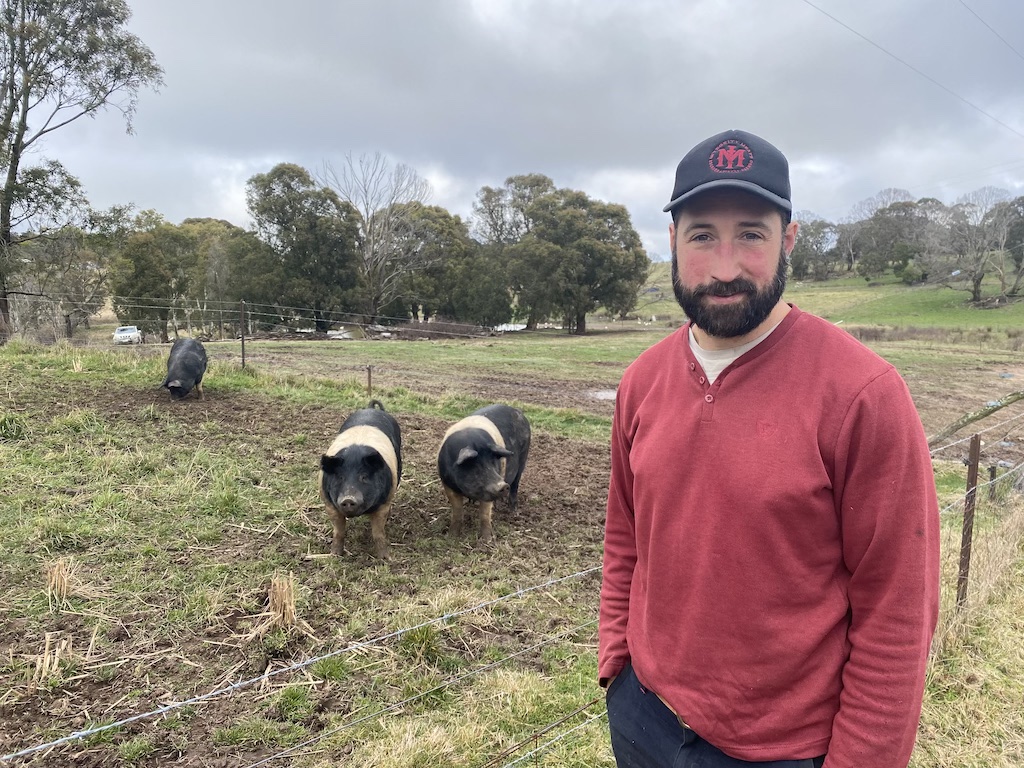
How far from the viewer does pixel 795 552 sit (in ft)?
4.44

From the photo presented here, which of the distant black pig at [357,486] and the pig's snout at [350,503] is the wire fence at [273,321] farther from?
the pig's snout at [350,503]

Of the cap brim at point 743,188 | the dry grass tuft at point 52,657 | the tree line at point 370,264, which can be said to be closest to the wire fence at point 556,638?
the dry grass tuft at point 52,657

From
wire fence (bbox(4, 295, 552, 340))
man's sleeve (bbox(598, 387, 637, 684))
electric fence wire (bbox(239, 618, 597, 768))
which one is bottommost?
electric fence wire (bbox(239, 618, 597, 768))

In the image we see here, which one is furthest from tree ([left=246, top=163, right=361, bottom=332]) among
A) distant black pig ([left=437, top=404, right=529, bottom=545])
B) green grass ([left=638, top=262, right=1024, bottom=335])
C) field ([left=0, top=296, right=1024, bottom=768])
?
distant black pig ([left=437, top=404, right=529, bottom=545])

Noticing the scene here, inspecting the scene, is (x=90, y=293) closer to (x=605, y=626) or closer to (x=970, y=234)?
(x=605, y=626)

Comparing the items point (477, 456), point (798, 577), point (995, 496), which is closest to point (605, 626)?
point (798, 577)

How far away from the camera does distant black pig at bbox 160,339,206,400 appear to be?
9539 mm

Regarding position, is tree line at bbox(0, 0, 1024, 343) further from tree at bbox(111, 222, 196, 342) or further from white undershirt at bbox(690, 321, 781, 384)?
white undershirt at bbox(690, 321, 781, 384)

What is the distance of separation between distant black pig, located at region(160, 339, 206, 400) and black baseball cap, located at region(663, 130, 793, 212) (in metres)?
9.87

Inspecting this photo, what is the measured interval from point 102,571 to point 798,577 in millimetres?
5040

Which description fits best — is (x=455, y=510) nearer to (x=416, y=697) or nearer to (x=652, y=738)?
(x=416, y=697)

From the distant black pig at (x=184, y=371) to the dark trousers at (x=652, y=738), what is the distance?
9611 millimetres

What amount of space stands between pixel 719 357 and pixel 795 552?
Result: 519mm

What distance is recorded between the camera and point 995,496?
677cm
